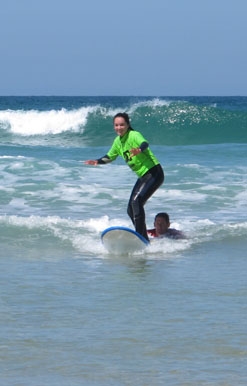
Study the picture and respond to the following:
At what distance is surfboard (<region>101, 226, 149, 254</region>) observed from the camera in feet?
28.9

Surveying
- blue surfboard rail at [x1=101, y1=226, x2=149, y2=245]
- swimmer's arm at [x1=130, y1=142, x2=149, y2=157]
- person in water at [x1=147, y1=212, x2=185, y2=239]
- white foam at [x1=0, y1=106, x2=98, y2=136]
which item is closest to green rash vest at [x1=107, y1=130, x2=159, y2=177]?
swimmer's arm at [x1=130, y1=142, x2=149, y2=157]

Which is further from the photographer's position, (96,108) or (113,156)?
(96,108)

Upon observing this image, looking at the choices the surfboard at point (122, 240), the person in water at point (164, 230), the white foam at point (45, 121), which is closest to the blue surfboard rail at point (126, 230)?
the surfboard at point (122, 240)

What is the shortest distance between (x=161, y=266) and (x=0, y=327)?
2.58 metres

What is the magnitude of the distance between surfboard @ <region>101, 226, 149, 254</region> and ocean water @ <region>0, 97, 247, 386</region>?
99 millimetres

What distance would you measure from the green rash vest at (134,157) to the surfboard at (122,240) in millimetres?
645

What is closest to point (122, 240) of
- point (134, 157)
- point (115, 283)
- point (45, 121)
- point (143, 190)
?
point (143, 190)

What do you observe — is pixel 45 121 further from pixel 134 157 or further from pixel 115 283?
pixel 115 283

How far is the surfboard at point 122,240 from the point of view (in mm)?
8812

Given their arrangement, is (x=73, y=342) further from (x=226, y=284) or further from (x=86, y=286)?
(x=226, y=284)

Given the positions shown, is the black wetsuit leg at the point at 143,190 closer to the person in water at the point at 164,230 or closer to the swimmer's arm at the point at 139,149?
the swimmer's arm at the point at 139,149

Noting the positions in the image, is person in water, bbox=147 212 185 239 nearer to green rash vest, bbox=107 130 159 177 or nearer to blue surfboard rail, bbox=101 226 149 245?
blue surfboard rail, bbox=101 226 149 245

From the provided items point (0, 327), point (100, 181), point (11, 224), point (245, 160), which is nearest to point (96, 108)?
point (245, 160)

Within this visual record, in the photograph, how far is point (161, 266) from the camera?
26.9ft
